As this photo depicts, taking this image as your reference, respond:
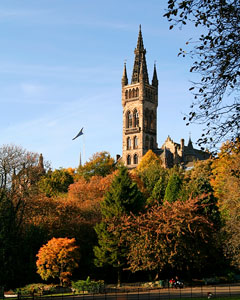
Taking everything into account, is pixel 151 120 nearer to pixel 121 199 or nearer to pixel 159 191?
pixel 159 191

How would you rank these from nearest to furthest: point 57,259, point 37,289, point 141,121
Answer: point 37,289 < point 57,259 < point 141,121

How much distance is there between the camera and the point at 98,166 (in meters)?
89.6

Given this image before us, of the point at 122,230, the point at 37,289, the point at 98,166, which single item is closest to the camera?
the point at 37,289

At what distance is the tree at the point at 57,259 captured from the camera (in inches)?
1492

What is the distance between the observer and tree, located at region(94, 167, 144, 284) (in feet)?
135

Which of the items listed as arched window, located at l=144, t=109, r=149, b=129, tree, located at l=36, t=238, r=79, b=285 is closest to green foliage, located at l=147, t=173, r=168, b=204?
tree, located at l=36, t=238, r=79, b=285

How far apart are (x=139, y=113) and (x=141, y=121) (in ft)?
8.70

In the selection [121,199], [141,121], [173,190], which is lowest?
[121,199]

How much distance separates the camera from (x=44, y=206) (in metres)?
46.7

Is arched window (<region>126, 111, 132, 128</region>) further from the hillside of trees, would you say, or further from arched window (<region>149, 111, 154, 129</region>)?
the hillside of trees

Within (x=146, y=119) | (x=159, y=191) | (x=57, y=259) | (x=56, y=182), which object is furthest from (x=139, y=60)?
(x=57, y=259)

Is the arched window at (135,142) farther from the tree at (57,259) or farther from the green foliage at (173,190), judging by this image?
the tree at (57,259)

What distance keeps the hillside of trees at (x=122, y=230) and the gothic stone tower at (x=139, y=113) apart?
6539 cm

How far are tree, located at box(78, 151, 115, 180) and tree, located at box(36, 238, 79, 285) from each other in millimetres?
44912
